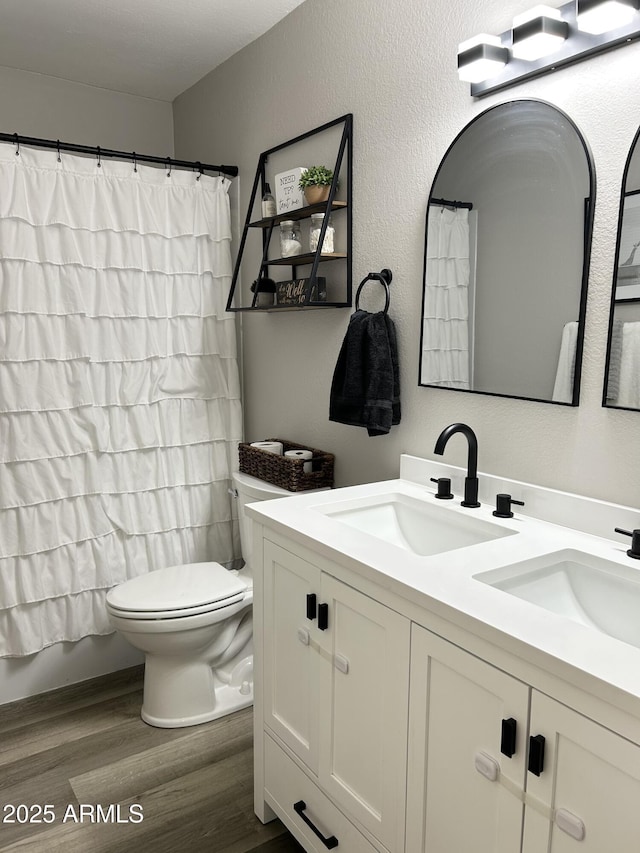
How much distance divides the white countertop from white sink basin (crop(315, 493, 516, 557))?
2 centimetres

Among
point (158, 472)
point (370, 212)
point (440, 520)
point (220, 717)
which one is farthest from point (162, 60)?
point (220, 717)

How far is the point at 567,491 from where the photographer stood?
164 cm

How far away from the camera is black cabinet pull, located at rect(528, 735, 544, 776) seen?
1.01 metres

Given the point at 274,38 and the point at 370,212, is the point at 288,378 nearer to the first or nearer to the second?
the point at 370,212

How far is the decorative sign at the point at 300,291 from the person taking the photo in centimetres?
229

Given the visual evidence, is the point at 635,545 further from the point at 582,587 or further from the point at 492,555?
the point at 492,555

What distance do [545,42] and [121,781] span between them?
233 cm

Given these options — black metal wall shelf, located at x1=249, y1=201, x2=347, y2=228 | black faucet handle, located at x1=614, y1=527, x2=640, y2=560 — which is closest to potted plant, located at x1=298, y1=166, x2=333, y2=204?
black metal wall shelf, located at x1=249, y1=201, x2=347, y2=228

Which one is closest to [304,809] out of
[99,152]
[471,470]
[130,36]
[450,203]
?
[471,470]

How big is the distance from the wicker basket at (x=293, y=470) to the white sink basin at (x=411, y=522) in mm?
513

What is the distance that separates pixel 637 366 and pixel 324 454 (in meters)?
1.21

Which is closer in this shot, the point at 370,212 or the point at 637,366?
the point at 637,366

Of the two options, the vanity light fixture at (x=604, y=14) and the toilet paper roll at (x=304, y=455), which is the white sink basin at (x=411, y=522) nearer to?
the toilet paper roll at (x=304, y=455)

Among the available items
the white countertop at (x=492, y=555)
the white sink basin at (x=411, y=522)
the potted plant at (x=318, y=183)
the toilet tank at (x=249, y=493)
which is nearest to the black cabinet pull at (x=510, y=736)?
the white countertop at (x=492, y=555)
